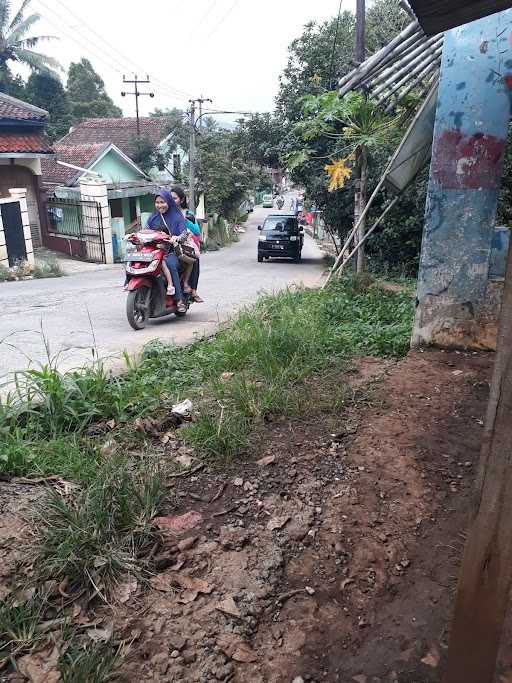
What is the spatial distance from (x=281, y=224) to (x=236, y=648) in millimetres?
19463

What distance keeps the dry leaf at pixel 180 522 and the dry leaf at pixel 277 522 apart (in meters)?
0.34

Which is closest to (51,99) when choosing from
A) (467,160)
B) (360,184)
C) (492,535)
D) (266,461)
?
(360,184)

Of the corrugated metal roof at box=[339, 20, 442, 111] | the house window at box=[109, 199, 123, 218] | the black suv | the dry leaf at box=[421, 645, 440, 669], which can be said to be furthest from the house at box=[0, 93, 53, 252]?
the dry leaf at box=[421, 645, 440, 669]

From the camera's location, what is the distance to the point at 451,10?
190 cm

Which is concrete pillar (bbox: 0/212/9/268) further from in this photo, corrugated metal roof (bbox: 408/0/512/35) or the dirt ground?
corrugated metal roof (bbox: 408/0/512/35)

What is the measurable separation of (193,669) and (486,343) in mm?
4137

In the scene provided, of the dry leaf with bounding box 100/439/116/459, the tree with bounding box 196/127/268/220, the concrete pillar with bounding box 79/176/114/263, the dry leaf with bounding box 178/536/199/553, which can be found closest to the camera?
the dry leaf with bounding box 178/536/199/553

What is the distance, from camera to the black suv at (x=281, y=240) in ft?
66.2

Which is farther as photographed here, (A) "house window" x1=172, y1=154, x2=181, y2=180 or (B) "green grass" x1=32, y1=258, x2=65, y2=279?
(A) "house window" x1=172, y1=154, x2=181, y2=180

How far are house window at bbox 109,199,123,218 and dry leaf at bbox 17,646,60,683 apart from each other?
23.5 meters

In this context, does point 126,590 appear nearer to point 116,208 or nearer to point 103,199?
point 103,199

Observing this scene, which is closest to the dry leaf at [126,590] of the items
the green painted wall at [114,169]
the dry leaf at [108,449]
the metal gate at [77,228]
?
the dry leaf at [108,449]

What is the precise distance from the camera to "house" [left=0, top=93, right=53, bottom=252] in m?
15.9

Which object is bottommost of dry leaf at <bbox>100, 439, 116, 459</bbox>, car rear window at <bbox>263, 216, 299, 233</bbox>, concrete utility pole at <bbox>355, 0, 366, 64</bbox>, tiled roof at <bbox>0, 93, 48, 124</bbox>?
dry leaf at <bbox>100, 439, 116, 459</bbox>
